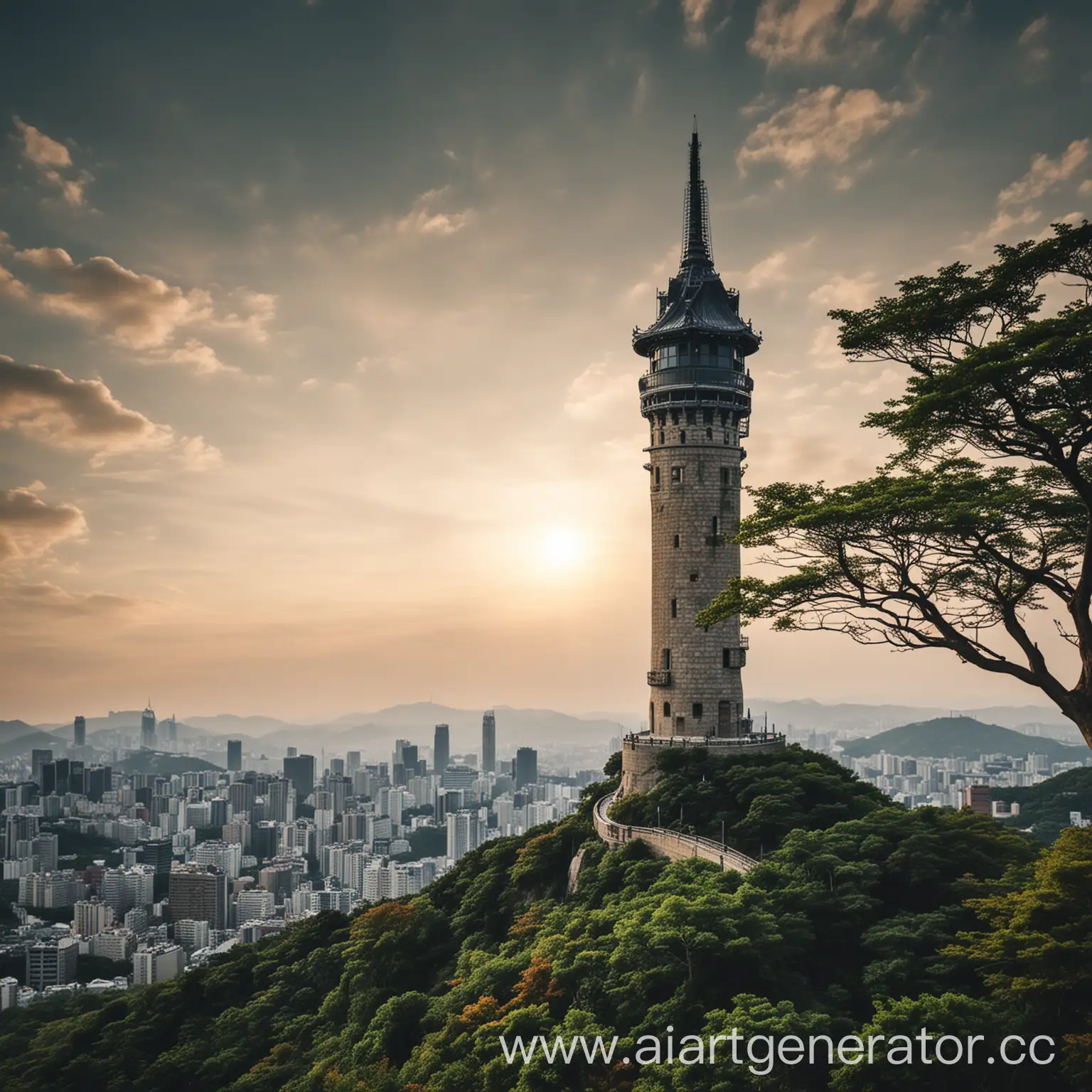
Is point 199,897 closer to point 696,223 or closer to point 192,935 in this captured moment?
point 192,935

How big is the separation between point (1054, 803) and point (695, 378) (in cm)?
5420

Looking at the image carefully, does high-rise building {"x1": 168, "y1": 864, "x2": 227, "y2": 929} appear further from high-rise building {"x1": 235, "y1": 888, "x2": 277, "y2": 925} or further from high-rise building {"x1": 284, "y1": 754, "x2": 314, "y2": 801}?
high-rise building {"x1": 284, "y1": 754, "x2": 314, "y2": 801}

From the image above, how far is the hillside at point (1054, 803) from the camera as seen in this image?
61.7 metres

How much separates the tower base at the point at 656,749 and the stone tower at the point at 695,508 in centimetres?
101

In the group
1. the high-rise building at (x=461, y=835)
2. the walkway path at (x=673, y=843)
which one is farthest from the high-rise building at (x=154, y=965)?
the high-rise building at (x=461, y=835)

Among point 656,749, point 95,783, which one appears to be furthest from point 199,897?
point 95,783

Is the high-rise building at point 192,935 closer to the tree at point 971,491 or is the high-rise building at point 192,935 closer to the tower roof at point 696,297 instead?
the tower roof at point 696,297

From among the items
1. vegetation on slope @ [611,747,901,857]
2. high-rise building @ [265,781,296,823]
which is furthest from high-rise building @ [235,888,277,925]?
vegetation on slope @ [611,747,901,857]

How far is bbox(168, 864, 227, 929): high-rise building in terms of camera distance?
9525cm

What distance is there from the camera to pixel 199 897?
9588 centimetres

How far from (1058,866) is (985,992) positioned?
7.53 ft

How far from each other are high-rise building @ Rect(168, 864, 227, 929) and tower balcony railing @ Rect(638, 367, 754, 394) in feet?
283

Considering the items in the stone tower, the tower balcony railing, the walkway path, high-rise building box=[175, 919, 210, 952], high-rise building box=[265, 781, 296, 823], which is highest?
the tower balcony railing

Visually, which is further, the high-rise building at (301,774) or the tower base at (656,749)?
the high-rise building at (301,774)
